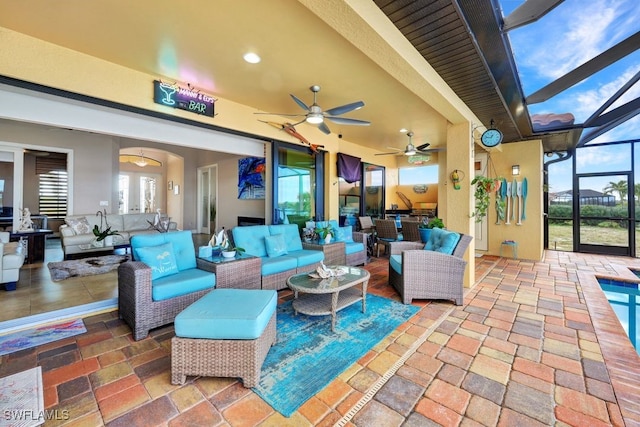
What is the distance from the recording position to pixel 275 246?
153 inches

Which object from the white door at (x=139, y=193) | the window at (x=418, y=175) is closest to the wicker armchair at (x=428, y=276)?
the window at (x=418, y=175)

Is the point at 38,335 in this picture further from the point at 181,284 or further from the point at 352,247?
the point at 352,247

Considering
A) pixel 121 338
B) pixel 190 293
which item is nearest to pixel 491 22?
pixel 190 293

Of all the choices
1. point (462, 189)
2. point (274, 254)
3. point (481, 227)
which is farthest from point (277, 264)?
point (481, 227)

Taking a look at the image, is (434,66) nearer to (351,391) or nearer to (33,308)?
(351,391)

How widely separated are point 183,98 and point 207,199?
239 inches

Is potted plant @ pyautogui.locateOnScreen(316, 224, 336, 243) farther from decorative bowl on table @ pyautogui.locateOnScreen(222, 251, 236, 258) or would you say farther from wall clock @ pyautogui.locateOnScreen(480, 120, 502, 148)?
wall clock @ pyautogui.locateOnScreen(480, 120, 502, 148)

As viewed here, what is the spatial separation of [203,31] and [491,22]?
2.58m

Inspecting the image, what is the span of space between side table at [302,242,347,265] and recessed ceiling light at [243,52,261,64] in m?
2.69

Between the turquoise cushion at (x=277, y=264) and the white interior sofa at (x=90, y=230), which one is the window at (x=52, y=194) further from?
the turquoise cushion at (x=277, y=264)

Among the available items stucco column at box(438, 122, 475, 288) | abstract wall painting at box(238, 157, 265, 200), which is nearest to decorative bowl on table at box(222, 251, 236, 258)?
stucco column at box(438, 122, 475, 288)

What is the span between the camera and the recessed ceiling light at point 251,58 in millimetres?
2945

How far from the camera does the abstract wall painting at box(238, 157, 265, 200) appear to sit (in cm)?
711

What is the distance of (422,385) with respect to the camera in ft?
6.04
